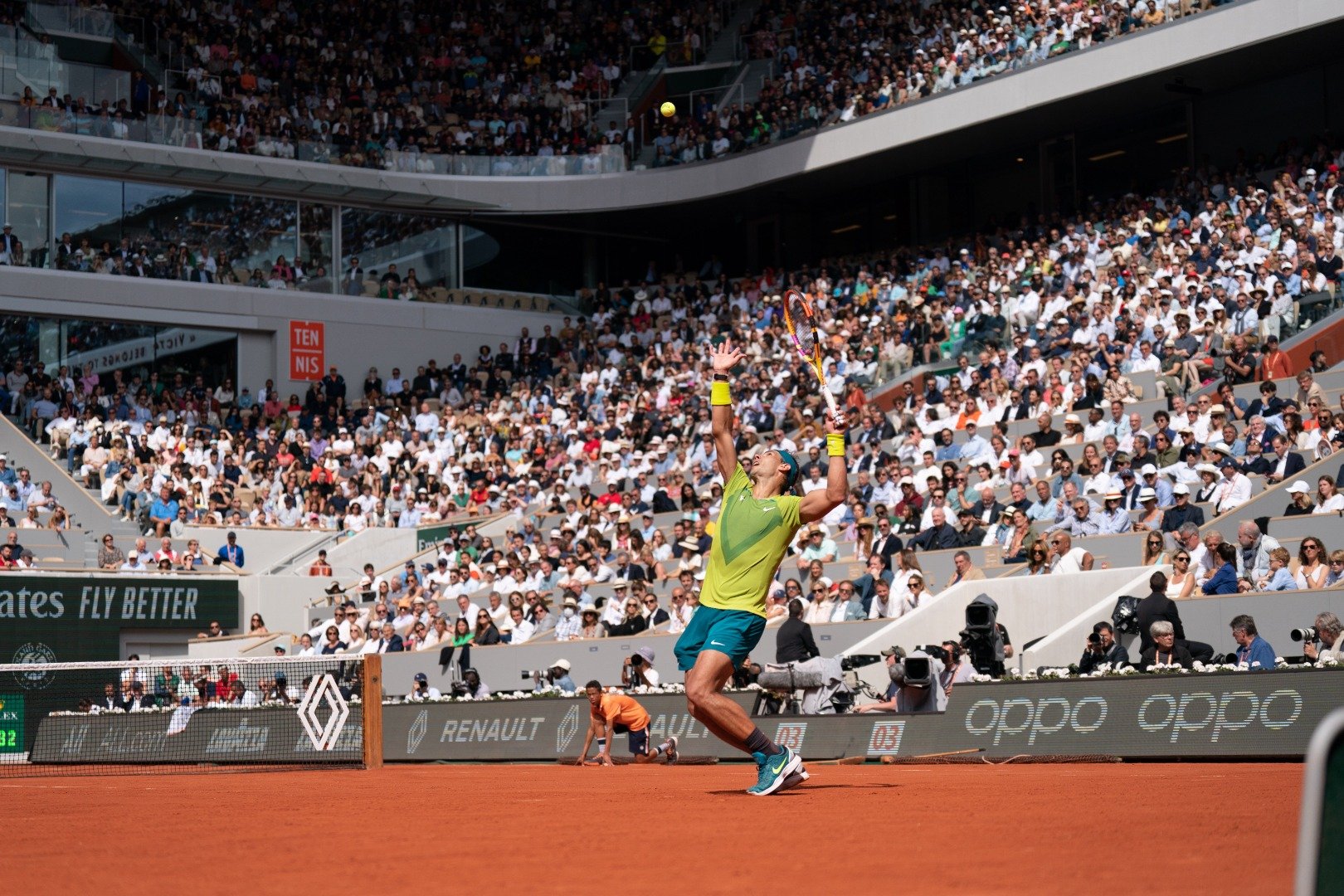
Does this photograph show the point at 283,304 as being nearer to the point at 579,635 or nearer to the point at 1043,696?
the point at 579,635

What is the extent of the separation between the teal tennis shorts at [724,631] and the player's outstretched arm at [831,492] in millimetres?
719

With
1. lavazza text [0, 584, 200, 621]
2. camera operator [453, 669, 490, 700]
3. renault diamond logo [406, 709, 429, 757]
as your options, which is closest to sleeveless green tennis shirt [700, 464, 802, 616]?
renault diamond logo [406, 709, 429, 757]

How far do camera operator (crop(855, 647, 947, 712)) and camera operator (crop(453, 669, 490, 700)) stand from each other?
7.29 m

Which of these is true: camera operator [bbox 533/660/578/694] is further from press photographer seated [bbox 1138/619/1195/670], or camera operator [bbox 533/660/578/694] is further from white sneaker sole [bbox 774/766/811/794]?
white sneaker sole [bbox 774/766/811/794]

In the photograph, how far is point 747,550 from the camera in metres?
10.4

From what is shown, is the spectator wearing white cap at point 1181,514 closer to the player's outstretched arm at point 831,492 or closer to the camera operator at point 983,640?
the camera operator at point 983,640

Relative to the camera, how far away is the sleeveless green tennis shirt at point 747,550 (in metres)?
10.3

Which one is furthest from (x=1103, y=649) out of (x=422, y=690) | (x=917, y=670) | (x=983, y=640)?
(x=422, y=690)

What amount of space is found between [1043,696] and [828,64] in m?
29.7

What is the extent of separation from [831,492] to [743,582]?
31.6 inches

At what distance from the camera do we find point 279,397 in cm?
4506

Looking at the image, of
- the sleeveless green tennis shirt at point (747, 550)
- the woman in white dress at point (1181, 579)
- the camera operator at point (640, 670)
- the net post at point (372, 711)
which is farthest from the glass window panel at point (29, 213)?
the sleeveless green tennis shirt at point (747, 550)

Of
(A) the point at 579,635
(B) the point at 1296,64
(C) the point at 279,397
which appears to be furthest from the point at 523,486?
(B) the point at 1296,64

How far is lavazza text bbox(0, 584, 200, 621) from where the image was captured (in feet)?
105
